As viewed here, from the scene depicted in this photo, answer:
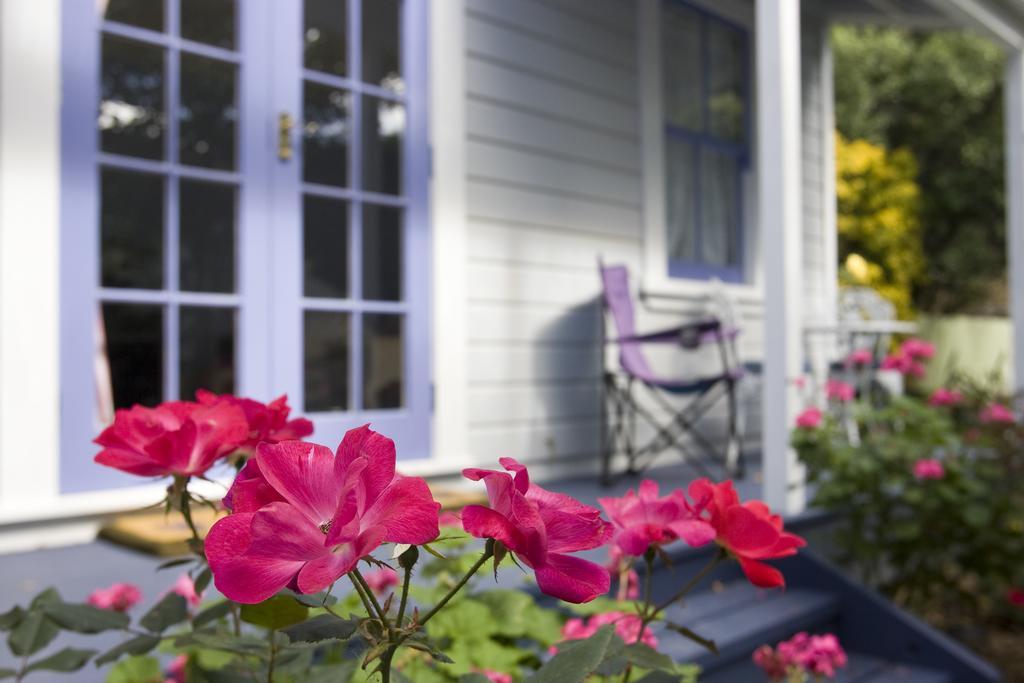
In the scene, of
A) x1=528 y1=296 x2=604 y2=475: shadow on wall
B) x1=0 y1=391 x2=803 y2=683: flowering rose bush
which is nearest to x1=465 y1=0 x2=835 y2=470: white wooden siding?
x1=528 y1=296 x2=604 y2=475: shadow on wall

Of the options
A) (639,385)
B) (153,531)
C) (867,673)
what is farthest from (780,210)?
(153,531)

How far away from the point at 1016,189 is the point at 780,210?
195cm

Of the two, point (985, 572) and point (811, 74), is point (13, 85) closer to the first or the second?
point (985, 572)

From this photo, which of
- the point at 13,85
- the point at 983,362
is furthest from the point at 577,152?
the point at 983,362

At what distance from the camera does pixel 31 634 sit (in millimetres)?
814

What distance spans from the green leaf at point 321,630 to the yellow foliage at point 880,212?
36.1 ft

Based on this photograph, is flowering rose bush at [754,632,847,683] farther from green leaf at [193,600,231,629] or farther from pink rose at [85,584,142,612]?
pink rose at [85,584,142,612]

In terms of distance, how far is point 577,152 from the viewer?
4148 mm

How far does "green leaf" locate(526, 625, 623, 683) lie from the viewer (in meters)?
0.53

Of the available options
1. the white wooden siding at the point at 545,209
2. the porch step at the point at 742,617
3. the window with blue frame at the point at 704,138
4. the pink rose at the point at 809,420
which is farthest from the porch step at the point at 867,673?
the window with blue frame at the point at 704,138

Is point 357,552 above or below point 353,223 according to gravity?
below

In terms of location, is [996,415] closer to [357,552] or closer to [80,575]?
[80,575]

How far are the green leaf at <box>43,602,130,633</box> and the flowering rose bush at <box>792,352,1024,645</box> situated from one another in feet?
8.03

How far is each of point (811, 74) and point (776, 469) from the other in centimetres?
364
